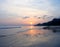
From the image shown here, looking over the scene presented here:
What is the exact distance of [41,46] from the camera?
15484 mm

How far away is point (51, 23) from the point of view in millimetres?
177625

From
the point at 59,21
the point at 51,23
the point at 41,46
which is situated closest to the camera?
the point at 41,46

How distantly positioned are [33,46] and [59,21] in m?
156

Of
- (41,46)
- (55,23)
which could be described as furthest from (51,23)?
(41,46)

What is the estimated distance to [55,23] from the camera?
555 ft

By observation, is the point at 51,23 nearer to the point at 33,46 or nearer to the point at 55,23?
the point at 55,23

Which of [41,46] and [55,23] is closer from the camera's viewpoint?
[41,46]

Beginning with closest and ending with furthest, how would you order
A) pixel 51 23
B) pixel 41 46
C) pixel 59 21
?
pixel 41 46 < pixel 59 21 < pixel 51 23

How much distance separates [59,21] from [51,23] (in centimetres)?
1440

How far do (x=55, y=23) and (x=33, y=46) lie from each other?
516 feet

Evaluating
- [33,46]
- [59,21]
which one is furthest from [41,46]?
[59,21]

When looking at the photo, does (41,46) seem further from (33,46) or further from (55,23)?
(55,23)

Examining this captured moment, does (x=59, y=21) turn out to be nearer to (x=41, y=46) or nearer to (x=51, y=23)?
(x=51, y=23)

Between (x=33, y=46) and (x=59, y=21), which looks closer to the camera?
(x=33, y=46)
